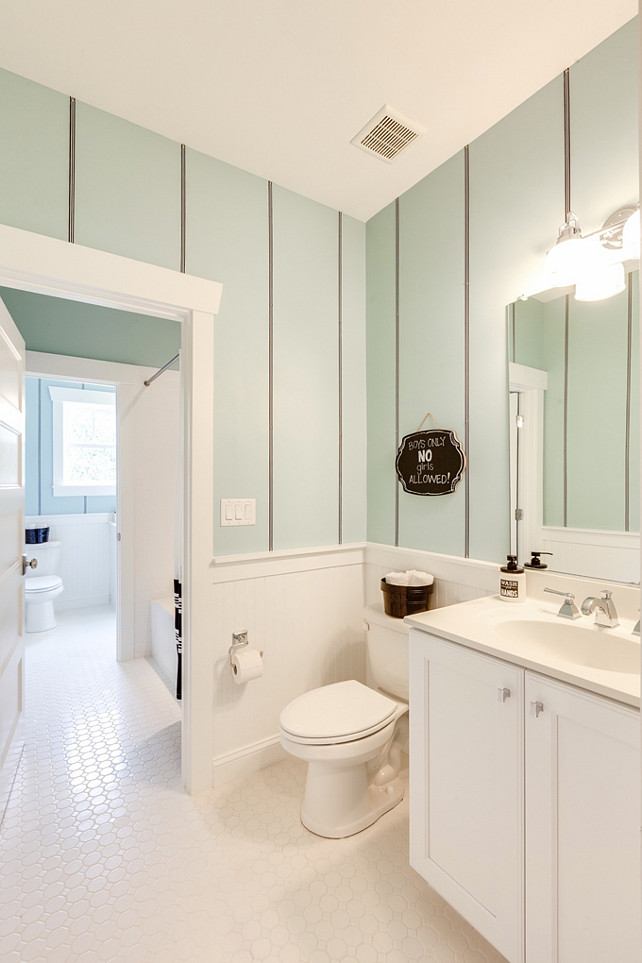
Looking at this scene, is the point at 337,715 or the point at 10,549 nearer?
the point at 337,715

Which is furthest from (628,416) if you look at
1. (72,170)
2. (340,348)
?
(72,170)

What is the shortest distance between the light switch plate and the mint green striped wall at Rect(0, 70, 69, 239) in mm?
1143

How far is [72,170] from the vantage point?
161cm

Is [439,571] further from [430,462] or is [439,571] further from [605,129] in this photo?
[605,129]

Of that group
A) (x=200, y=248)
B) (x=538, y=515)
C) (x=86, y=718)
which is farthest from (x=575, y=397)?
(x=86, y=718)

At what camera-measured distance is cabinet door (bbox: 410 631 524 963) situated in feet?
3.52

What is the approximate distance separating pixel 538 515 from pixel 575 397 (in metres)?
0.42

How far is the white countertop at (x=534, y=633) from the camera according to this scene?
0.93 metres

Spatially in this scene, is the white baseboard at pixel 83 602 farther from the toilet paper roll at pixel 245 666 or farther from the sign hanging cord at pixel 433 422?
the sign hanging cord at pixel 433 422

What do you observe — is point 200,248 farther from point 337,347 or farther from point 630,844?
point 630,844

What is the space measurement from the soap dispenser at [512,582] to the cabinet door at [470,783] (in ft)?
1.53

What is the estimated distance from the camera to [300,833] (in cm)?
164

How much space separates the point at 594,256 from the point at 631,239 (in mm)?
118

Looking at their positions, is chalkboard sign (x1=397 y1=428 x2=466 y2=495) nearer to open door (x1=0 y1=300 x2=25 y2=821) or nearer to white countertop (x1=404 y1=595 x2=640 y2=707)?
white countertop (x1=404 y1=595 x2=640 y2=707)
